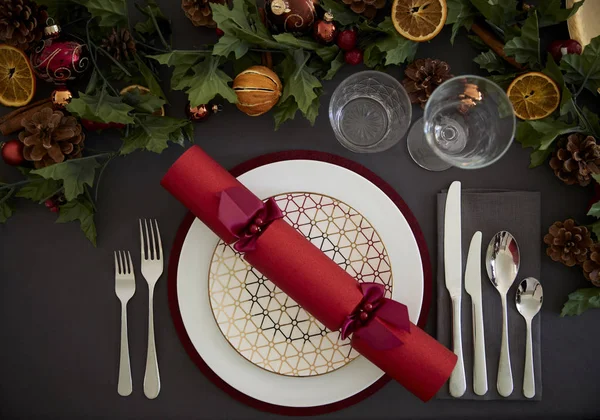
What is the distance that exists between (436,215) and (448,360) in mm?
252

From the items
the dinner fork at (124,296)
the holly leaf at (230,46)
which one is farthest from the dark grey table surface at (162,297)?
the holly leaf at (230,46)

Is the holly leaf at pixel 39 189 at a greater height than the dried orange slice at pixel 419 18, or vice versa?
the dried orange slice at pixel 419 18

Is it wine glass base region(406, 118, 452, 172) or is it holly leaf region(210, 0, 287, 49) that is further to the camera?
wine glass base region(406, 118, 452, 172)

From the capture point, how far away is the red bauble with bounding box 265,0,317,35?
0.74 m

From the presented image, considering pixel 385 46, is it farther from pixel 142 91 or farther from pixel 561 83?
pixel 142 91

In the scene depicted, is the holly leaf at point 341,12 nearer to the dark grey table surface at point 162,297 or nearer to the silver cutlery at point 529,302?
the dark grey table surface at point 162,297

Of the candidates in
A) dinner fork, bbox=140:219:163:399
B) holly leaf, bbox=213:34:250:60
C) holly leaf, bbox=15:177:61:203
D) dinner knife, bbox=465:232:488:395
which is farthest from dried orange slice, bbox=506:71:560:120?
holly leaf, bbox=15:177:61:203

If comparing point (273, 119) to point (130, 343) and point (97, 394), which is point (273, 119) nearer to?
point (130, 343)

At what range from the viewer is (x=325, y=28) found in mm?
767

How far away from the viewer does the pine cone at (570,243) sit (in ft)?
2.64

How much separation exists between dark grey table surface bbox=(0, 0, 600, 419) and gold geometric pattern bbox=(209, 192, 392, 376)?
98mm

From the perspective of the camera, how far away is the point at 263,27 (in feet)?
2.52

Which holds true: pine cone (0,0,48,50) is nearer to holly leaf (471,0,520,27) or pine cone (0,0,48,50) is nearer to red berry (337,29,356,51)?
red berry (337,29,356,51)

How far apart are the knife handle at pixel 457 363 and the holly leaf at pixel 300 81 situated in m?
0.43
